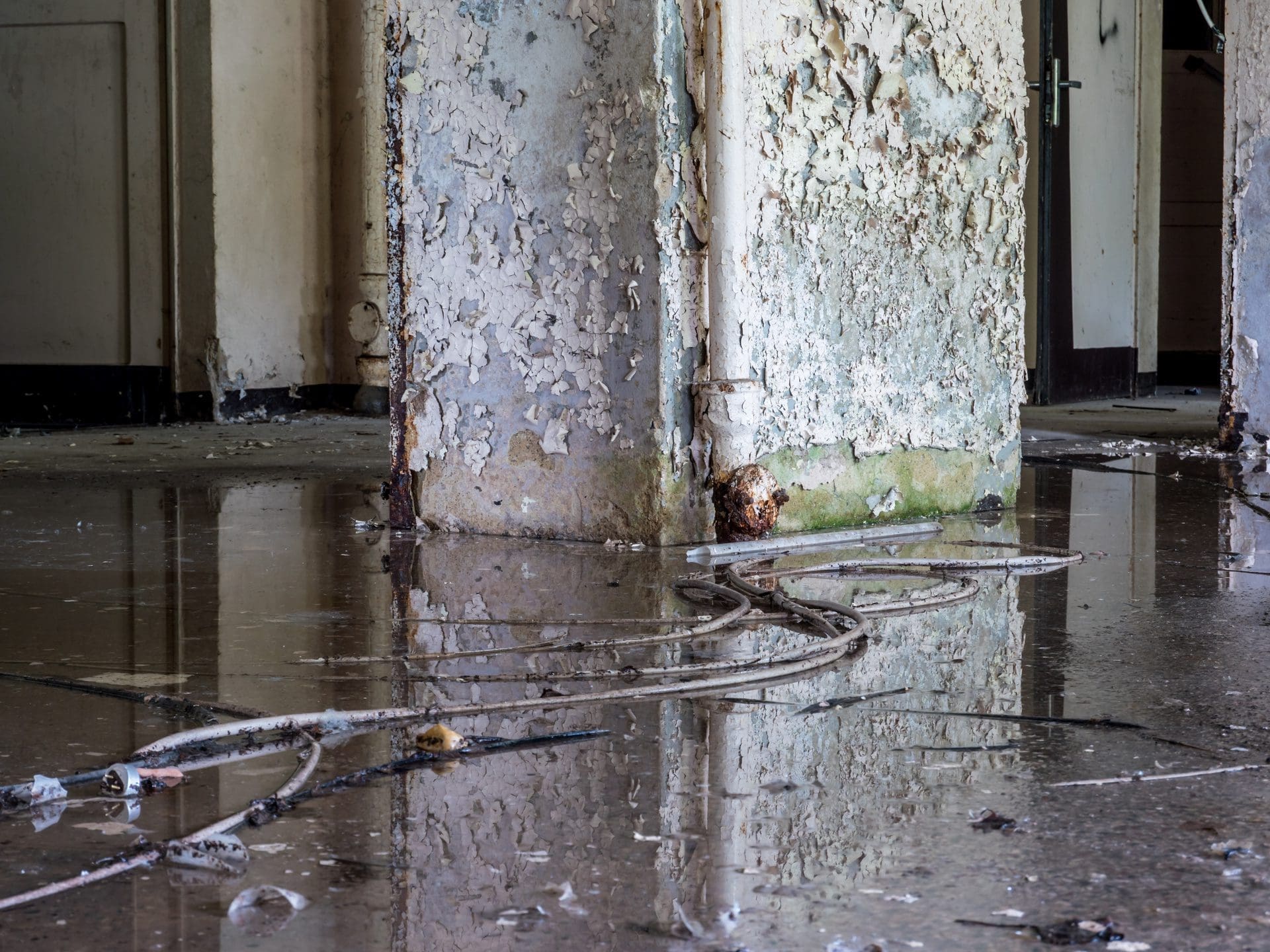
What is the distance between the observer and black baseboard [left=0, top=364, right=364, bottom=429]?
783cm

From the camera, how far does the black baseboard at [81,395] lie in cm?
784

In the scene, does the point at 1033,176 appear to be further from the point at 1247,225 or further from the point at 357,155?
the point at 357,155

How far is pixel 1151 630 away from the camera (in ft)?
8.55

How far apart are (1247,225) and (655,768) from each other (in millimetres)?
5121

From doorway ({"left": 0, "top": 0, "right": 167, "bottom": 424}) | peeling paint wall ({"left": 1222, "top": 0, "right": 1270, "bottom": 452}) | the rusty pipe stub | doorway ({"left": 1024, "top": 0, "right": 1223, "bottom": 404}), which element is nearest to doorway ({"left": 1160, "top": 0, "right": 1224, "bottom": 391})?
doorway ({"left": 1024, "top": 0, "right": 1223, "bottom": 404})

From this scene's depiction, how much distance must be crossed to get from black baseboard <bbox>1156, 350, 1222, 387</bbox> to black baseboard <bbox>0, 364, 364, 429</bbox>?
6997 mm

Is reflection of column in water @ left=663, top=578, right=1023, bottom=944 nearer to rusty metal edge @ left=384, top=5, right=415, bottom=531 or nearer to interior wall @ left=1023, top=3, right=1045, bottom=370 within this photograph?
rusty metal edge @ left=384, top=5, right=415, bottom=531

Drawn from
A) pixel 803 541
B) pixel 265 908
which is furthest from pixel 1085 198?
pixel 265 908

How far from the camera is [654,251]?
3.57m

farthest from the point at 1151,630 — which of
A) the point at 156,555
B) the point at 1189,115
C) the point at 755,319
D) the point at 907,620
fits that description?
the point at 1189,115

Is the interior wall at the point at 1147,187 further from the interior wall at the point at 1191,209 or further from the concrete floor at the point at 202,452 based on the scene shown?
the concrete floor at the point at 202,452

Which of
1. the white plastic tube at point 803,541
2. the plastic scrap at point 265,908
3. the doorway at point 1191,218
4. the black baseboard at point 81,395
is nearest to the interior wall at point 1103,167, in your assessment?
the doorway at point 1191,218

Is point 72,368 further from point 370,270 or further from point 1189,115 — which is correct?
point 1189,115

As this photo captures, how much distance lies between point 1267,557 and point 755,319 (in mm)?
1272
